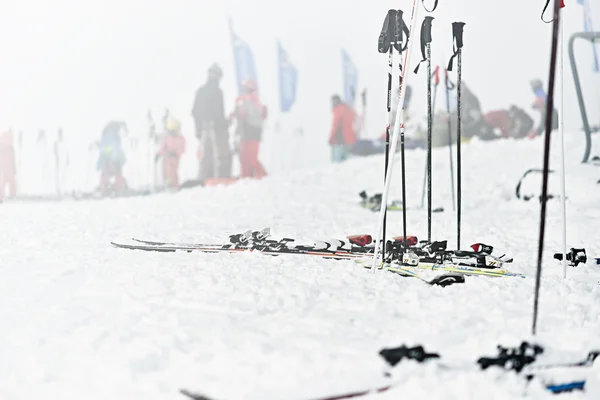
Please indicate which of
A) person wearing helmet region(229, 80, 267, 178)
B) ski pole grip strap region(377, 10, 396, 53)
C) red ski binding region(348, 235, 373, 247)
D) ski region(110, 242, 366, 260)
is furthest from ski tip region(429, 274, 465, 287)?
person wearing helmet region(229, 80, 267, 178)

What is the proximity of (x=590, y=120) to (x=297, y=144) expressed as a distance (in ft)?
8.55

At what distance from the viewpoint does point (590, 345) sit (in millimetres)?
2098

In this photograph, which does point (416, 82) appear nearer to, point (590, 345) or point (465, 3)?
point (465, 3)

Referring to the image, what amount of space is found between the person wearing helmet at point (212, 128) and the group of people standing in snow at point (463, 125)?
967 mm

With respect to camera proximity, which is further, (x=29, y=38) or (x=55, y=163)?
(x=55, y=163)

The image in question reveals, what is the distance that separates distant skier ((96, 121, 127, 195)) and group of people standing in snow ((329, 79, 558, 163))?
183cm

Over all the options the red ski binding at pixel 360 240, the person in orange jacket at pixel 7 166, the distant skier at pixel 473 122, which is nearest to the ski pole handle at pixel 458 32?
the red ski binding at pixel 360 240

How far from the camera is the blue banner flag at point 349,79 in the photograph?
17.2 feet

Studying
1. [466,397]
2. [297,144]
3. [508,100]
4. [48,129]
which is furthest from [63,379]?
[508,100]

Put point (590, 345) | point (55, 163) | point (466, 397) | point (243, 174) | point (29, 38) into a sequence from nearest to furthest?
point (466, 397), point (590, 345), point (29, 38), point (55, 163), point (243, 174)

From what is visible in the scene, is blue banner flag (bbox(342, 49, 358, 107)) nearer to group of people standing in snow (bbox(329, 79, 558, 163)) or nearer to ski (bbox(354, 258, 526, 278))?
group of people standing in snow (bbox(329, 79, 558, 163))

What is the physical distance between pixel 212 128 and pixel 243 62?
0.64 meters

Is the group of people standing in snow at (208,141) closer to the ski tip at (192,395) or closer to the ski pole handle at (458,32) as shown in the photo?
the ski pole handle at (458,32)

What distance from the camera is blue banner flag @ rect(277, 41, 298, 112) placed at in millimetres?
5238
